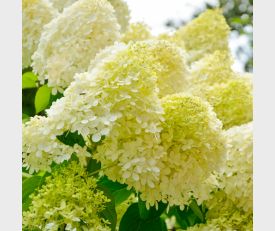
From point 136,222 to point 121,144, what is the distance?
7.9 inches

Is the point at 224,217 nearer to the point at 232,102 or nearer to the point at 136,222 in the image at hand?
the point at 136,222

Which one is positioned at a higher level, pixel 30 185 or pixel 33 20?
pixel 33 20

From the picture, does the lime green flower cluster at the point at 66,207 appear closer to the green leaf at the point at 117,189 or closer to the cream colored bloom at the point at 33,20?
the green leaf at the point at 117,189

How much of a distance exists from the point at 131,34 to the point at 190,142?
0.49m

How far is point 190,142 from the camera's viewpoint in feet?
2.76

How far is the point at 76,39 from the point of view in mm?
1051

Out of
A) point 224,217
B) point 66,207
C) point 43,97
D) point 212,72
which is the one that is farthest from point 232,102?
point 66,207

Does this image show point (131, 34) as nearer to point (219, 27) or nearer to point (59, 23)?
point (59, 23)

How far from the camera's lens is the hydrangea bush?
80 cm

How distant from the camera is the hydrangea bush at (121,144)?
80cm

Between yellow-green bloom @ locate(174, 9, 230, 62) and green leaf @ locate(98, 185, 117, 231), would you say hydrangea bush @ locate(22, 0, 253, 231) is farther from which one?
yellow-green bloom @ locate(174, 9, 230, 62)

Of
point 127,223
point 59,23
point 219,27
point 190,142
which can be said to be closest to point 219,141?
point 190,142

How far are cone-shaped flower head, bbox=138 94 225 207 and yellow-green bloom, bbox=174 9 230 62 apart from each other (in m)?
0.71

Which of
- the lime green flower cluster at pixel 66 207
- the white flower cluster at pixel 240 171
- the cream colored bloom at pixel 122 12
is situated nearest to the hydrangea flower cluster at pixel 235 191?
the white flower cluster at pixel 240 171
